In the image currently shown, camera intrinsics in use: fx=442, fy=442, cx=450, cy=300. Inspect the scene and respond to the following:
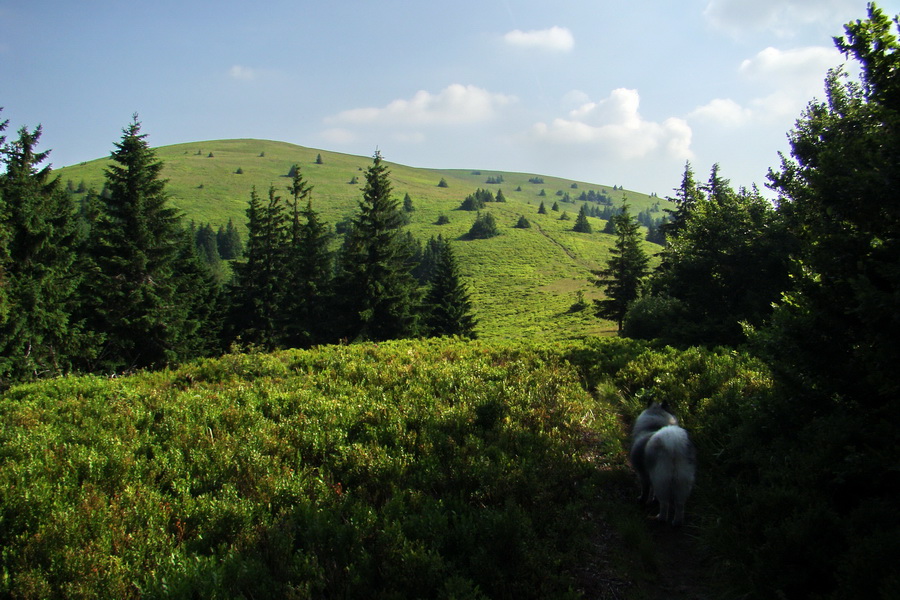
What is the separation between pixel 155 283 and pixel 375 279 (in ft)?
46.8

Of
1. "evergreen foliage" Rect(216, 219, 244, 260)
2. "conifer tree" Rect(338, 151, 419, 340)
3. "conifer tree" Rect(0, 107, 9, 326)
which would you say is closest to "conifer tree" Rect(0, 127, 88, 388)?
"conifer tree" Rect(0, 107, 9, 326)

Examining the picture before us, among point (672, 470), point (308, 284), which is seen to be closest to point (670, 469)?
point (672, 470)

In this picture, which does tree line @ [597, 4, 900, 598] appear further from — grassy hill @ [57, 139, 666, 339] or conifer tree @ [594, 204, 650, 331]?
conifer tree @ [594, 204, 650, 331]

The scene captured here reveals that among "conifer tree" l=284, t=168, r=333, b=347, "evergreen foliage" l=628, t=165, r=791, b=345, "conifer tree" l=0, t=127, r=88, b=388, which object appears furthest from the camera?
"conifer tree" l=284, t=168, r=333, b=347

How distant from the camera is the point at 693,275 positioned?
19.5 metres

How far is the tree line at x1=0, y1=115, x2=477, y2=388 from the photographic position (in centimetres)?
2153

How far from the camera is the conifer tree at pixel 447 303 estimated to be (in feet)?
145

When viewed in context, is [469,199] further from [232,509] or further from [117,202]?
[232,509]

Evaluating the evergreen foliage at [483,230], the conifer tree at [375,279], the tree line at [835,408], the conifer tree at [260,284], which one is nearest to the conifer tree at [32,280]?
the conifer tree at [260,284]

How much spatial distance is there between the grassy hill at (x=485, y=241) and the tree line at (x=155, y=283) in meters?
12.5

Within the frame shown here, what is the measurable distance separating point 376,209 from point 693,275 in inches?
947

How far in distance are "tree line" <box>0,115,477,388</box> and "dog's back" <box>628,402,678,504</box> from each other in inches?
447

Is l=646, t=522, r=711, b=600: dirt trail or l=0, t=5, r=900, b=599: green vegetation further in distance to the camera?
l=646, t=522, r=711, b=600: dirt trail

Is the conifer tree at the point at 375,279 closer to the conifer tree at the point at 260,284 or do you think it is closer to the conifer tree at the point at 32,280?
the conifer tree at the point at 260,284
